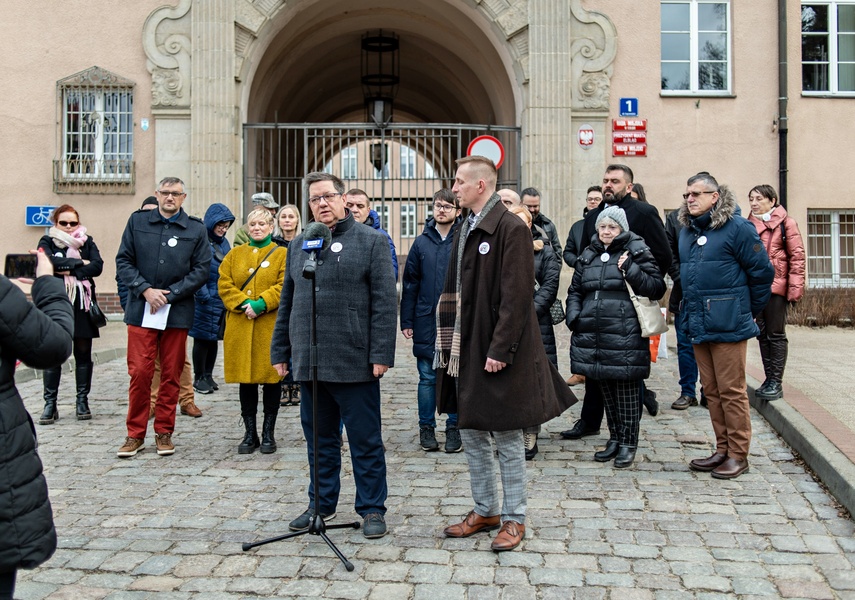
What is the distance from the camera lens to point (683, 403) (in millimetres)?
8570

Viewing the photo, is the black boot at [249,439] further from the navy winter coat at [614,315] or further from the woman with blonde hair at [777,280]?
the woman with blonde hair at [777,280]

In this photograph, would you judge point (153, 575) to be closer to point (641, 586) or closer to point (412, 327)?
point (641, 586)

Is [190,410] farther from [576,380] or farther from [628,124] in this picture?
[628,124]

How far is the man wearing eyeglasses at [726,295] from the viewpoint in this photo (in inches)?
244

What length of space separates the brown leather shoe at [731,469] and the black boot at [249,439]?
3.37m

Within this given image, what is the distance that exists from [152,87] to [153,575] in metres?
12.3

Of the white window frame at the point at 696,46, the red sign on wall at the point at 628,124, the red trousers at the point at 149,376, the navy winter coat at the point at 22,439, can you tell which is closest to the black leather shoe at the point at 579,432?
the red trousers at the point at 149,376

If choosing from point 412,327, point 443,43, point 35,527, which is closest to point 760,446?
point 412,327

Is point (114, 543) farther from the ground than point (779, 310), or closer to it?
closer to it

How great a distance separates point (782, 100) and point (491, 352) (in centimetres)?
1279

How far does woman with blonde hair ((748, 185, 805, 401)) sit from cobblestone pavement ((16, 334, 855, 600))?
34.1 inches

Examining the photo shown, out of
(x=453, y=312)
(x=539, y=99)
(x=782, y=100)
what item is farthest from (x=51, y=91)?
(x=453, y=312)

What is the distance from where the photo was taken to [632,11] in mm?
15570

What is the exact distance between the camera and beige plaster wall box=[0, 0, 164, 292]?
15344 mm
